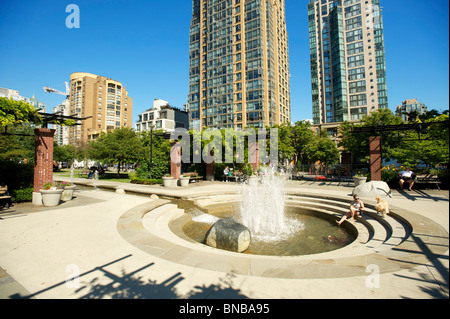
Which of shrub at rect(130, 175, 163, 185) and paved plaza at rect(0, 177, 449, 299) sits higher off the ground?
shrub at rect(130, 175, 163, 185)

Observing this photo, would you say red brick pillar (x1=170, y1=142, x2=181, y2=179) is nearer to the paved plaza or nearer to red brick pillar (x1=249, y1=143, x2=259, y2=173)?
red brick pillar (x1=249, y1=143, x2=259, y2=173)

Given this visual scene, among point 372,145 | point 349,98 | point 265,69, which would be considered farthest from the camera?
point 349,98

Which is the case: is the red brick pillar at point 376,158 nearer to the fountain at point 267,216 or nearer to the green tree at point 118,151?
the fountain at point 267,216

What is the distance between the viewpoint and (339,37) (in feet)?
230

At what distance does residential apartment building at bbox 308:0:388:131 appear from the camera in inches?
2559

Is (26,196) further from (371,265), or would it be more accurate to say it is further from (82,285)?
(371,265)

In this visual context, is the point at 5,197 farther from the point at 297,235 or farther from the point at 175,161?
the point at 297,235

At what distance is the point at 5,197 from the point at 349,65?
8685 cm

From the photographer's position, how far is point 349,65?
2714 inches

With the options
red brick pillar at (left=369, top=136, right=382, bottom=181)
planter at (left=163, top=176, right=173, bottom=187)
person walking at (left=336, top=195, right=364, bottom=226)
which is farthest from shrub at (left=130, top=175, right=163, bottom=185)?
red brick pillar at (left=369, top=136, right=382, bottom=181)

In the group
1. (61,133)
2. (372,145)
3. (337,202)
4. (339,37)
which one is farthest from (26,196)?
(61,133)

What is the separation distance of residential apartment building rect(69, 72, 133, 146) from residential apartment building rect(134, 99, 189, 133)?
12.4 m

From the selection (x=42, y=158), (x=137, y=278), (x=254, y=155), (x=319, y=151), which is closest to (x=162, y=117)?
(x=319, y=151)

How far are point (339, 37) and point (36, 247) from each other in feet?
298
